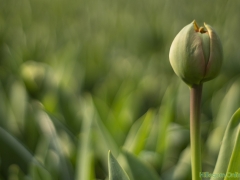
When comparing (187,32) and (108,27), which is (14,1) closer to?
(108,27)

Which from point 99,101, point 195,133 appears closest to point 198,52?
point 195,133

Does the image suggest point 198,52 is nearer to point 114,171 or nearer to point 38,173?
point 114,171

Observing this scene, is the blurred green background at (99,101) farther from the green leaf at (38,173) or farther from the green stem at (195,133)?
the green stem at (195,133)

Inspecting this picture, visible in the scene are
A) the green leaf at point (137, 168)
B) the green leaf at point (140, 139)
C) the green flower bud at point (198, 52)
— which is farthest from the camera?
the green leaf at point (140, 139)

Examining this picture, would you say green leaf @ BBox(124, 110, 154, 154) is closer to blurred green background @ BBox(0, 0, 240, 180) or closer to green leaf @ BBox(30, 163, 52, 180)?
blurred green background @ BBox(0, 0, 240, 180)

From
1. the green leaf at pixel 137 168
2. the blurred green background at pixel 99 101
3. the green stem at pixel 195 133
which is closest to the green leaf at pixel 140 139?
A: the blurred green background at pixel 99 101

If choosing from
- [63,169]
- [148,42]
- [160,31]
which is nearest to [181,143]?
[63,169]
